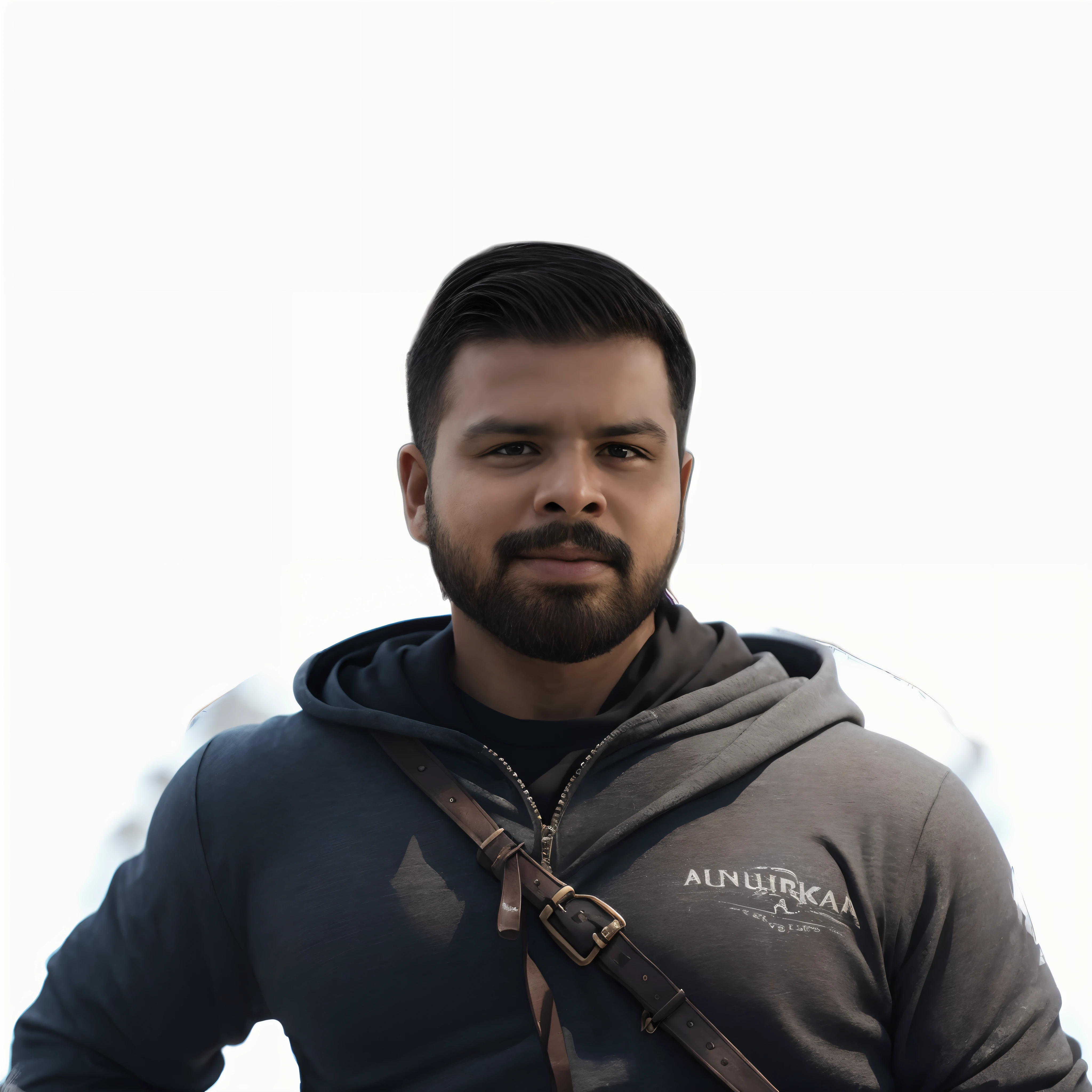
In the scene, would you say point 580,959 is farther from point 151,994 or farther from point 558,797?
point 151,994

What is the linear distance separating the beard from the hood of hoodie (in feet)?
0.72

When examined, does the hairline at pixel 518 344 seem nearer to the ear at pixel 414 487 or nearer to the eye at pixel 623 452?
the ear at pixel 414 487

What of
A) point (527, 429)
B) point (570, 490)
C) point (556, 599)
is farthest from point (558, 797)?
point (527, 429)

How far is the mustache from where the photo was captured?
213 centimetres

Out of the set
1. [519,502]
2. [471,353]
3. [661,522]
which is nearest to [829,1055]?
[661,522]

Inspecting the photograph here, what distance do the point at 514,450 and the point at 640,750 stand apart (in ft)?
2.36

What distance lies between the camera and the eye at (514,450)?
7.25 feet

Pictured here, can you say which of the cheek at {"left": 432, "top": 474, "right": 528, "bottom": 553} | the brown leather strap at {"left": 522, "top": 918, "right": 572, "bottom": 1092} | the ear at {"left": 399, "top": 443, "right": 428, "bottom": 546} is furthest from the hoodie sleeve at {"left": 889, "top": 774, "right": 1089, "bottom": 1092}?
the ear at {"left": 399, "top": 443, "right": 428, "bottom": 546}

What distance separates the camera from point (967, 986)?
200 centimetres

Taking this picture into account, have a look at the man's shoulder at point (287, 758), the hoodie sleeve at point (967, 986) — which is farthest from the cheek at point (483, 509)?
the hoodie sleeve at point (967, 986)

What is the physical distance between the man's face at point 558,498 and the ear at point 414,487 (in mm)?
205

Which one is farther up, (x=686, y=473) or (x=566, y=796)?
(x=686, y=473)

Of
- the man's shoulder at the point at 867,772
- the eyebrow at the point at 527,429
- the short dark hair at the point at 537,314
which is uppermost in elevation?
the short dark hair at the point at 537,314

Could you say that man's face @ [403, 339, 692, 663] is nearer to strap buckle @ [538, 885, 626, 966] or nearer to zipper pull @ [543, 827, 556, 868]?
zipper pull @ [543, 827, 556, 868]
